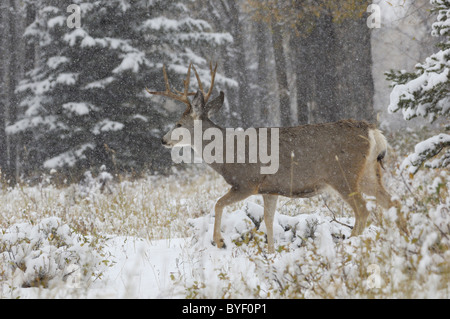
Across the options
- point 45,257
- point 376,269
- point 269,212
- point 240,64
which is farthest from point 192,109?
point 240,64

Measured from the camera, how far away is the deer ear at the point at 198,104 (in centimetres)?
632

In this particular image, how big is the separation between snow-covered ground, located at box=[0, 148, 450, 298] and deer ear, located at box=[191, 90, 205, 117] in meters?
1.40

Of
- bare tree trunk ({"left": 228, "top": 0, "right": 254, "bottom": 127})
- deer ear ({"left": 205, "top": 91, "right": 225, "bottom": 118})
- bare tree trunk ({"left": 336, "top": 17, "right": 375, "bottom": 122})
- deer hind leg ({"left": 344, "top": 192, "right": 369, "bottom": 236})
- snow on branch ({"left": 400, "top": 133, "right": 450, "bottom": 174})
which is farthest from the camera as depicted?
bare tree trunk ({"left": 228, "top": 0, "right": 254, "bottom": 127})

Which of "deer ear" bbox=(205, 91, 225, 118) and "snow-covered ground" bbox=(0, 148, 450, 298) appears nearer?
"snow-covered ground" bbox=(0, 148, 450, 298)

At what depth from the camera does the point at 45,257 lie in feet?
13.8

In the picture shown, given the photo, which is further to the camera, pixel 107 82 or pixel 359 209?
pixel 107 82

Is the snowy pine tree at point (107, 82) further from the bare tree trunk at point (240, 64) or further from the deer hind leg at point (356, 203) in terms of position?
the deer hind leg at point (356, 203)

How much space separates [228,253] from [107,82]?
28.8ft

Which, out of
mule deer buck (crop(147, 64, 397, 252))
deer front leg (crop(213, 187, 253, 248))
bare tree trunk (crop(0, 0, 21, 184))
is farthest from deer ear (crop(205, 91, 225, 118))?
bare tree trunk (crop(0, 0, 21, 184))

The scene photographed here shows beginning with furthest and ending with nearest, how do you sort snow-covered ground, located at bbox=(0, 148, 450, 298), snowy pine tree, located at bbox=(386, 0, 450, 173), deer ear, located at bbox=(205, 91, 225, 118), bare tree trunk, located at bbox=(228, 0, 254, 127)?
bare tree trunk, located at bbox=(228, 0, 254, 127) < deer ear, located at bbox=(205, 91, 225, 118) < snowy pine tree, located at bbox=(386, 0, 450, 173) < snow-covered ground, located at bbox=(0, 148, 450, 298)

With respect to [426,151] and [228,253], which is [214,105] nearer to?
[228,253]

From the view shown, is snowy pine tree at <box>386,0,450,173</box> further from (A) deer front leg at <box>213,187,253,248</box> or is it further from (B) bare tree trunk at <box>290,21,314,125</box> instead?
(B) bare tree trunk at <box>290,21,314,125</box>

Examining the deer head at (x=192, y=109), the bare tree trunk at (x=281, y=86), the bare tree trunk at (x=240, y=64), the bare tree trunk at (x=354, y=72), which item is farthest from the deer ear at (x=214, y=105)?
the bare tree trunk at (x=240, y=64)

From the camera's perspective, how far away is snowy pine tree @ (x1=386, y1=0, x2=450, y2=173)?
4574 millimetres
